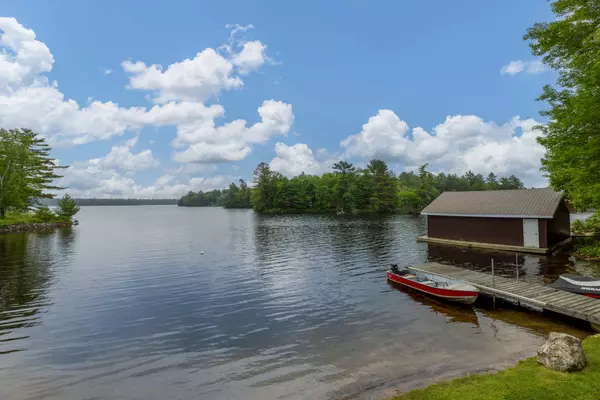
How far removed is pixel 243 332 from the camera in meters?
13.7

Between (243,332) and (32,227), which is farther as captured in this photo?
(32,227)

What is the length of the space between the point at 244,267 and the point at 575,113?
24.7 metres

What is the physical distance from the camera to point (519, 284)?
658 inches

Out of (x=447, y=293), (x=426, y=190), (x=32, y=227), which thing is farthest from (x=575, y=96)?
(x=426, y=190)

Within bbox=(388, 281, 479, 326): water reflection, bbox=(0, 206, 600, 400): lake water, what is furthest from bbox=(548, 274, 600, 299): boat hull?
bbox=(388, 281, 479, 326): water reflection

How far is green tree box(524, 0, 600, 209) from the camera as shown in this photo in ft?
63.4

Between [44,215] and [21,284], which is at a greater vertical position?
[44,215]

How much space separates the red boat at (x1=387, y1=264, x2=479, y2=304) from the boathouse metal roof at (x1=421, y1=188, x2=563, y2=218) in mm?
15648

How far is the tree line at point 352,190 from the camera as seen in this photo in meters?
105

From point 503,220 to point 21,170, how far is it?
250ft

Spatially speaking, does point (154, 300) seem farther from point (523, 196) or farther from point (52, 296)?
point (523, 196)

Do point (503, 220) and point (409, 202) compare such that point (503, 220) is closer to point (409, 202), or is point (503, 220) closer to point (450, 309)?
point (450, 309)

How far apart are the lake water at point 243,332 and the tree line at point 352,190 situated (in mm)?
79632

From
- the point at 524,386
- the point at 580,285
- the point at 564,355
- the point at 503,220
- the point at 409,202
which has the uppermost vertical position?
the point at 409,202
